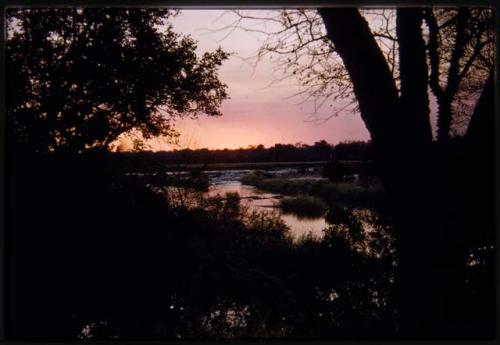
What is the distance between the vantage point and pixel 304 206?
7.46m

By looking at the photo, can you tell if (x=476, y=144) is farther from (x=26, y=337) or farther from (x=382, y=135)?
(x=26, y=337)

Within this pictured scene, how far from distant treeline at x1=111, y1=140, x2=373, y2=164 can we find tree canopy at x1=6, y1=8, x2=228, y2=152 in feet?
1.04

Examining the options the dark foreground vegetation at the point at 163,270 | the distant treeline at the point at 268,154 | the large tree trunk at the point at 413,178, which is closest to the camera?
the large tree trunk at the point at 413,178

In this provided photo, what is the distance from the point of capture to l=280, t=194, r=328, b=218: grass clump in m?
6.98

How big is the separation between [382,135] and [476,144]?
517 mm

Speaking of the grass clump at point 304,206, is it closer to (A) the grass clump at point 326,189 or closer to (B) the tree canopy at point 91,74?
(A) the grass clump at point 326,189

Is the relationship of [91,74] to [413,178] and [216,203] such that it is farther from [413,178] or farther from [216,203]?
[413,178]

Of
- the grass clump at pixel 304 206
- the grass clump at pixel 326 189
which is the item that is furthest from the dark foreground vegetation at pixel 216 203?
the grass clump at pixel 304 206

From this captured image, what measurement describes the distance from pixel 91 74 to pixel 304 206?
4.56 metres

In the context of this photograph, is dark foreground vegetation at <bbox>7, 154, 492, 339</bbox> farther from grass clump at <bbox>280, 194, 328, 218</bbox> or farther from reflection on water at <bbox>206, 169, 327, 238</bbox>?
grass clump at <bbox>280, 194, 328, 218</bbox>

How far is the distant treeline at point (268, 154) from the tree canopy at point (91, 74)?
32 cm

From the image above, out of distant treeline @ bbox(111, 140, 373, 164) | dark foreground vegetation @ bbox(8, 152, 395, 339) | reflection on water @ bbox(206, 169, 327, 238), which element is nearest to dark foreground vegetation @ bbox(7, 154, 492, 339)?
dark foreground vegetation @ bbox(8, 152, 395, 339)

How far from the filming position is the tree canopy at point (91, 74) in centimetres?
345

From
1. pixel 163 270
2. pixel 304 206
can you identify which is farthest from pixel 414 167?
pixel 304 206
